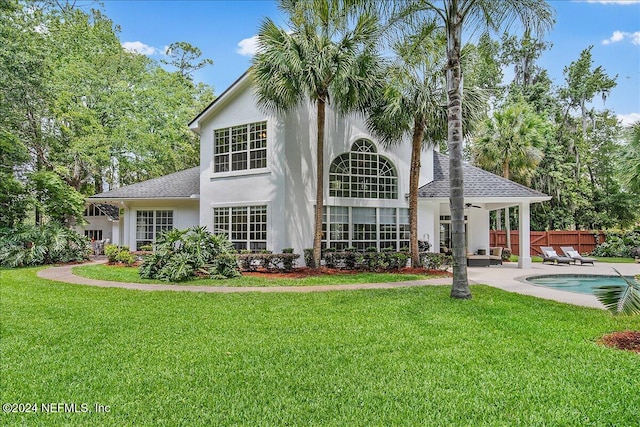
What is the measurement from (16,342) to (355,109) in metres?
12.7

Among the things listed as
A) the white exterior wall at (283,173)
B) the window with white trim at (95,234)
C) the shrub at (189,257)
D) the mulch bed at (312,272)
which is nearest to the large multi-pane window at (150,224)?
the white exterior wall at (283,173)

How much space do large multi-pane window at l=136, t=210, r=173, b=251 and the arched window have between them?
31.1 feet

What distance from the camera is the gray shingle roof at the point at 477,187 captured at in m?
17.3

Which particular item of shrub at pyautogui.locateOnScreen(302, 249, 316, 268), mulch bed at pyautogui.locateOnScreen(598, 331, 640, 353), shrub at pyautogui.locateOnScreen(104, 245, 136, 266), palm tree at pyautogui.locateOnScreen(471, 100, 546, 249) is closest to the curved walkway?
shrub at pyautogui.locateOnScreen(302, 249, 316, 268)

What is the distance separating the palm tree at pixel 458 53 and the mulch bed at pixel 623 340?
353cm

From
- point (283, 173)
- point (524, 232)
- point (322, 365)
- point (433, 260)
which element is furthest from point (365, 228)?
point (322, 365)

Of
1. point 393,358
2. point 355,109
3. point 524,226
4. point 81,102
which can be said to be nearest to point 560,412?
point 393,358

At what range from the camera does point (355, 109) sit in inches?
604

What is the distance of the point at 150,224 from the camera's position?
67.8 feet

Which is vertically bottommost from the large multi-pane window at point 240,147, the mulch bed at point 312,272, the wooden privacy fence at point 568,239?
the mulch bed at point 312,272

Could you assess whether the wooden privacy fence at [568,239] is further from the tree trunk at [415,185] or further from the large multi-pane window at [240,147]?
the large multi-pane window at [240,147]

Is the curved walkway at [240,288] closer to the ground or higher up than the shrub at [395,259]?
closer to the ground

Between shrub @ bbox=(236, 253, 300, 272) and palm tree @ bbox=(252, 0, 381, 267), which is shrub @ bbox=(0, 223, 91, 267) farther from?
palm tree @ bbox=(252, 0, 381, 267)

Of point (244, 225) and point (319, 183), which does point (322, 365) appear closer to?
point (319, 183)
